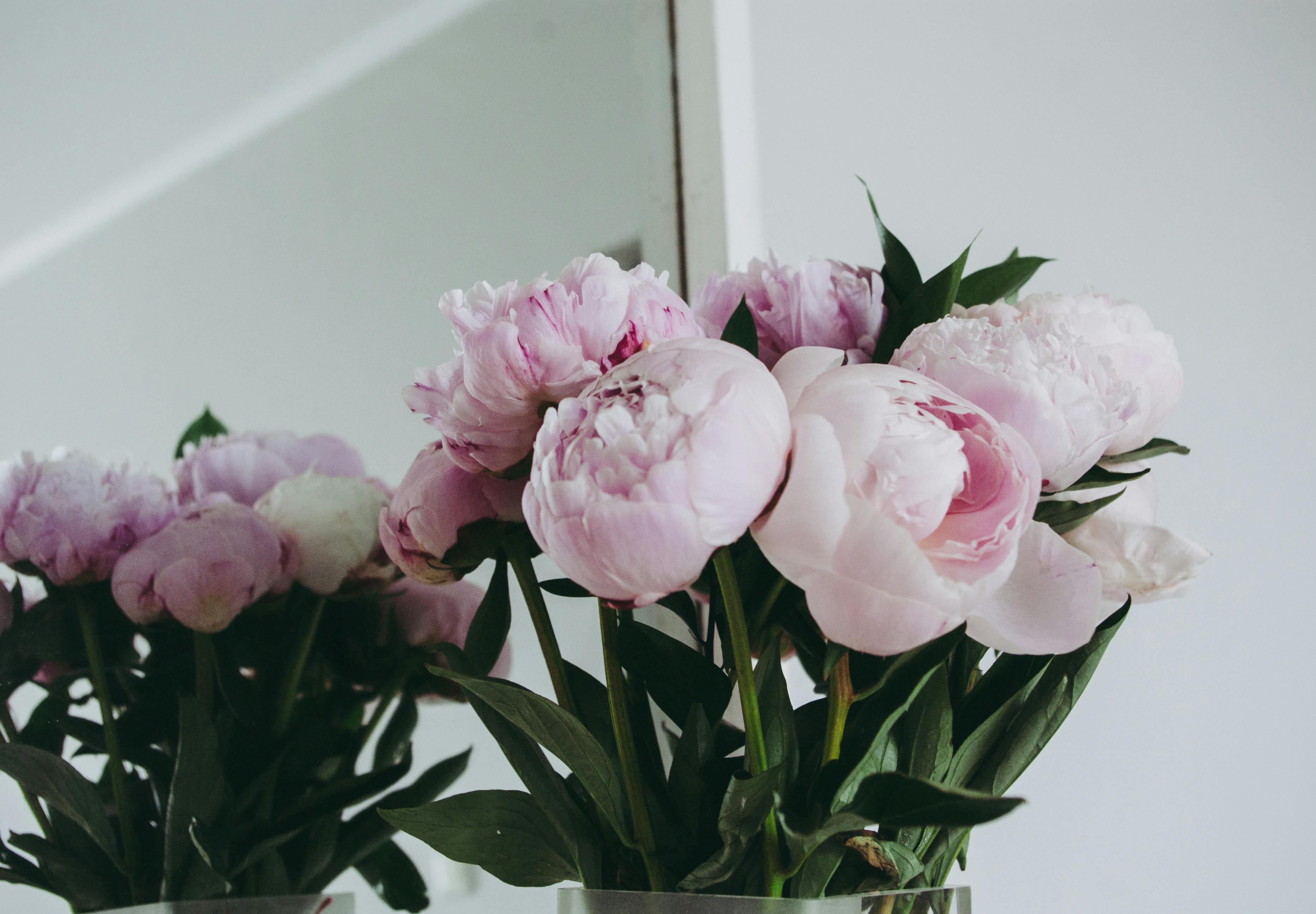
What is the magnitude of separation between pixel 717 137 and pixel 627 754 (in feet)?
1.89

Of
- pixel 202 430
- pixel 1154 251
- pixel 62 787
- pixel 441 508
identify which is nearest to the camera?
pixel 441 508

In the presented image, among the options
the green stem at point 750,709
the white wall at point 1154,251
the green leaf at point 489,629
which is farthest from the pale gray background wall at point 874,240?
the green stem at point 750,709

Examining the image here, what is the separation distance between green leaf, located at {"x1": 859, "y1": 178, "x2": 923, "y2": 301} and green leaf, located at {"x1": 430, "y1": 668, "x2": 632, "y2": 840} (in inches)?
9.7

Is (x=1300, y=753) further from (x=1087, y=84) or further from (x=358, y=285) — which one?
(x=358, y=285)

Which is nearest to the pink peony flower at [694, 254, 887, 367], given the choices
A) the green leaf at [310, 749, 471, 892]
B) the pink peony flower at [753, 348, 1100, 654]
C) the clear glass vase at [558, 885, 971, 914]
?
the pink peony flower at [753, 348, 1100, 654]

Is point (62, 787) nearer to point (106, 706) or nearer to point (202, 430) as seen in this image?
point (106, 706)

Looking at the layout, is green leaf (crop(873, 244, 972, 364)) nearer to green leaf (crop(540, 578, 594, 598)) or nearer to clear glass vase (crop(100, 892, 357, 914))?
green leaf (crop(540, 578, 594, 598))

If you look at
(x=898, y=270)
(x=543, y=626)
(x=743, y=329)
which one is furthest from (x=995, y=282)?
(x=543, y=626)

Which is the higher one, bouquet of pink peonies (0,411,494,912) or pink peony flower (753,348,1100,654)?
pink peony flower (753,348,1100,654)

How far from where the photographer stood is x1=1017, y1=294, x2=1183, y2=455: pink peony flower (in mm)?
379

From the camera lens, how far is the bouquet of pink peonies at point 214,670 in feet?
1.54

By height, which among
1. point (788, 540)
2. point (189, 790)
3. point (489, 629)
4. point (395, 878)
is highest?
point (788, 540)

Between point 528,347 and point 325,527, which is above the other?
point 528,347

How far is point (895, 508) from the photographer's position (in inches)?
10.2
